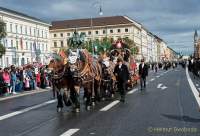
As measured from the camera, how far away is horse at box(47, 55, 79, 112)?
44.4 ft

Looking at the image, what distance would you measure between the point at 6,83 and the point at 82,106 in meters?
9.46

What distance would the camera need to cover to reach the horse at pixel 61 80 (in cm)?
1353

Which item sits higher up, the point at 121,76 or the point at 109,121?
the point at 121,76

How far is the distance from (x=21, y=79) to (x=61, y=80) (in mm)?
13661

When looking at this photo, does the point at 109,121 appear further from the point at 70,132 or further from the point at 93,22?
the point at 93,22

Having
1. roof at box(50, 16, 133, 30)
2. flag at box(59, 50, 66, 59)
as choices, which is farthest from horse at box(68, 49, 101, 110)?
roof at box(50, 16, 133, 30)

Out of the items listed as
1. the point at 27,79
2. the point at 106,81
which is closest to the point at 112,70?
the point at 106,81

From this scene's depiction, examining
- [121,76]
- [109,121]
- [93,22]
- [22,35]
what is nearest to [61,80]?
[109,121]

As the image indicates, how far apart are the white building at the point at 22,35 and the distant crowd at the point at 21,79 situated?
217 ft

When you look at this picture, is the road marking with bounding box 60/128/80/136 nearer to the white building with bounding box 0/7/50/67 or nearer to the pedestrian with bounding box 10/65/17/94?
the pedestrian with bounding box 10/65/17/94

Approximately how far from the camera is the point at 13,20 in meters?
109

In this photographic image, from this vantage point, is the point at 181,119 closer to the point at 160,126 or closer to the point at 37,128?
the point at 160,126

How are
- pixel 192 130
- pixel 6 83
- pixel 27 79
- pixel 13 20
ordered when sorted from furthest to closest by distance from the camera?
pixel 13 20 < pixel 27 79 < pixel 6 83 < pixel 192 130

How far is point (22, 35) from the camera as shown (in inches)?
4466
